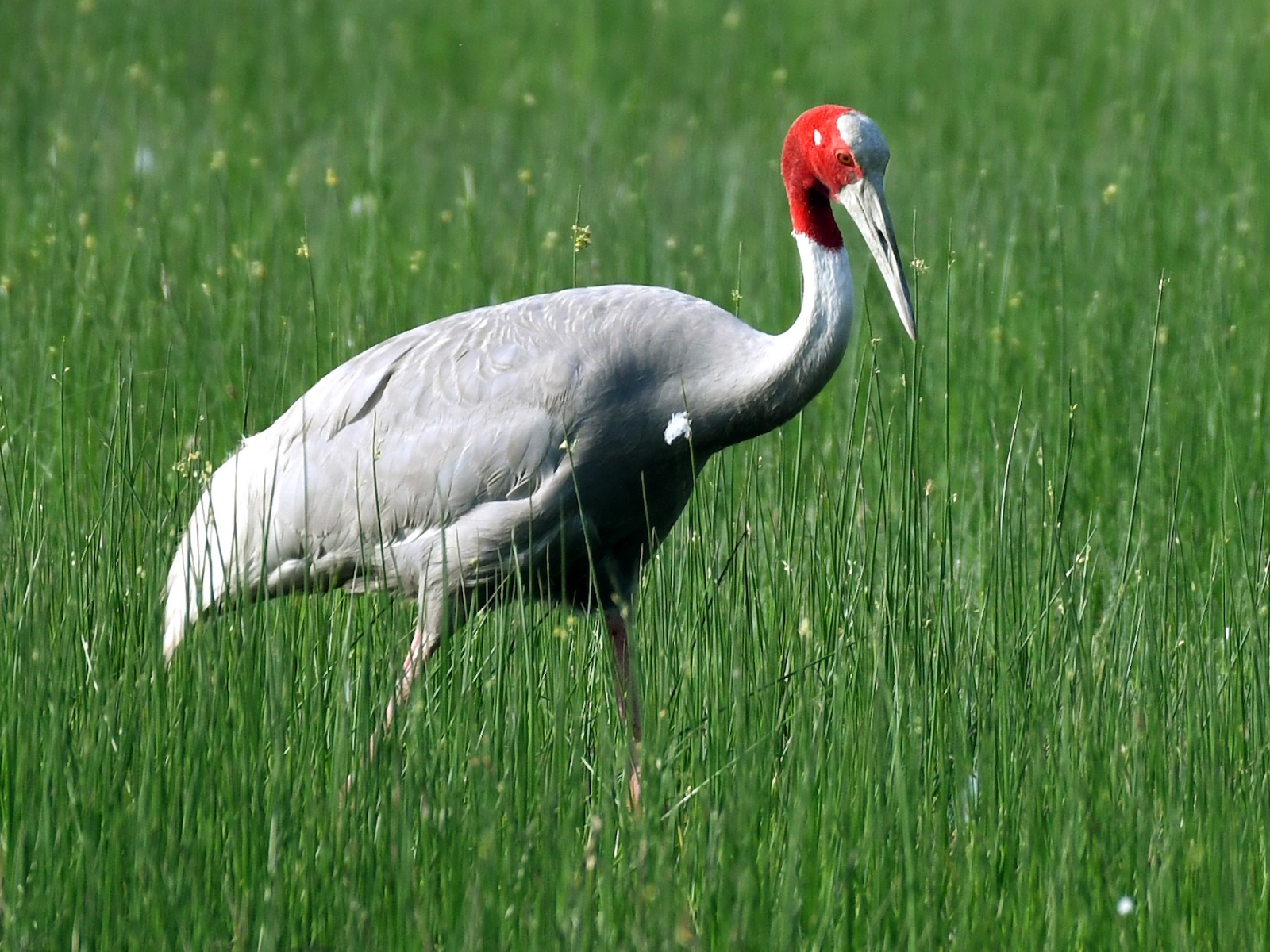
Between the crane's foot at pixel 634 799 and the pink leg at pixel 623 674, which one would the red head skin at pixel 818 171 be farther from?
the crane's foot at pixel 634 799

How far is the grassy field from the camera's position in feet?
10.3

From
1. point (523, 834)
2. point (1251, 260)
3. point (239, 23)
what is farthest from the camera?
point (239, 23)

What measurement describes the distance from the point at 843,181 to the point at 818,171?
0.26 ft

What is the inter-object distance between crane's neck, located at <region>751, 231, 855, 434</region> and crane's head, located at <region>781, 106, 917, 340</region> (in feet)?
0.30

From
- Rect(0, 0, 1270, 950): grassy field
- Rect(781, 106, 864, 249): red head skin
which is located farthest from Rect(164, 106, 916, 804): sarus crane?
Rect(0, 0, 1270, 950): grassy field

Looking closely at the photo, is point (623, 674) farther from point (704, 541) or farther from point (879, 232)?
point (879, 232)

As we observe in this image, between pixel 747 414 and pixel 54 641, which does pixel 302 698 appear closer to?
pixel 54 641

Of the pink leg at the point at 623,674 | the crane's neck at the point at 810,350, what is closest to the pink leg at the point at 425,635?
the pink leg at the point at 623,674

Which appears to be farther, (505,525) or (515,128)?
(515,128)

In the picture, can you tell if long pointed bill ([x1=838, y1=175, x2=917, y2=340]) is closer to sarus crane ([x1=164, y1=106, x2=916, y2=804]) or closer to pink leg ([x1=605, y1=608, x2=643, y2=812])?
sarus crane ([x1=164, y1=106, x2=916, y2=804])

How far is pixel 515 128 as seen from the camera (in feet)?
29.8

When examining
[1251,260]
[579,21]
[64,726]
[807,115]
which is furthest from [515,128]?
[64,726]

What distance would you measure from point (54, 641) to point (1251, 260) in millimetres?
4694

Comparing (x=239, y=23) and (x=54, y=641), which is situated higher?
(x=239, y=23)
